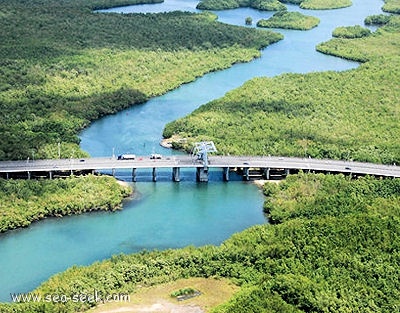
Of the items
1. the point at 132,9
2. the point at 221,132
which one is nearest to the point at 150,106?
the point at 221,132

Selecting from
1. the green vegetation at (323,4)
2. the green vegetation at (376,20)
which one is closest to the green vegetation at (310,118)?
the green vegetation at (376,20)

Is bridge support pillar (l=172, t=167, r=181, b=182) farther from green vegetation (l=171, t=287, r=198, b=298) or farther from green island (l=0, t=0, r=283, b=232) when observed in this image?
green vegetation (l=171, t=287, r=198, b=298)

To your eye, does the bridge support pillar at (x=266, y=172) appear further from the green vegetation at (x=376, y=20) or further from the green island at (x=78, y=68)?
the green vegetation at (x=376, y=20)

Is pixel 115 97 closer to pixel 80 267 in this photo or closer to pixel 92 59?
pixel 92 59

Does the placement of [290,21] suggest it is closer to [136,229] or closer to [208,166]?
[208,166]

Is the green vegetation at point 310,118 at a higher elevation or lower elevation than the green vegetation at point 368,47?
lower

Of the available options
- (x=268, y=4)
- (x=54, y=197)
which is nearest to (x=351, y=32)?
(x=268, y=4)

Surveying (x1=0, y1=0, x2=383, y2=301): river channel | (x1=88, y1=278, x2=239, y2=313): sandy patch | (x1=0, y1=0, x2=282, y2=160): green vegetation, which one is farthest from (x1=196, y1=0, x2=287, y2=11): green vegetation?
(x1=88, y1=278, x2=239, y2=313): sandy patch
